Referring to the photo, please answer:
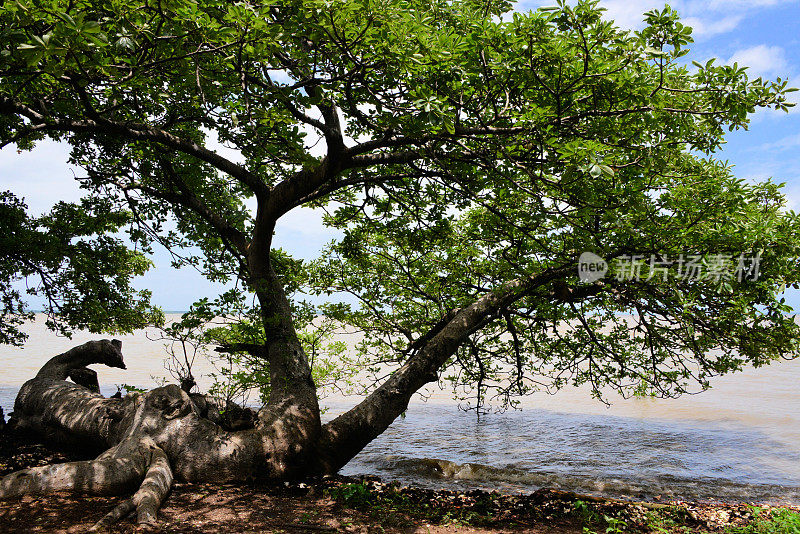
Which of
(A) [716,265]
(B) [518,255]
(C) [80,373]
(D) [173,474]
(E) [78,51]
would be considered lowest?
(D) [173,474]

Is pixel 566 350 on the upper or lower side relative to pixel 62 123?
lower

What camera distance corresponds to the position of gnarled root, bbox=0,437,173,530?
5.31m

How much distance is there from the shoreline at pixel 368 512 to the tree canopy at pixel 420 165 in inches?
71.5

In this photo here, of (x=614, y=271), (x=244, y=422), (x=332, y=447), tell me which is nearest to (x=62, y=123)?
(x=244, y=422)

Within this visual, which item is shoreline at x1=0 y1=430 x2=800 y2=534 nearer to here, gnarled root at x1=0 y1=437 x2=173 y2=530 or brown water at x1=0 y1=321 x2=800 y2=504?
gnarled root at x1=0 y1=437 x2=173 y2=530

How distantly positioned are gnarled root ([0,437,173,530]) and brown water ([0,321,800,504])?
2.70 meters

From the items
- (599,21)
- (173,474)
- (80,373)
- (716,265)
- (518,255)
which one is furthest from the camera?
(80,373)

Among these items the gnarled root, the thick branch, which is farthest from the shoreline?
the thick branch

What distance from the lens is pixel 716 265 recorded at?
5.95m

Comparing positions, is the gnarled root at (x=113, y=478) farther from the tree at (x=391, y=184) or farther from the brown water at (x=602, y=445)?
the brown water at (x=602, y=445)

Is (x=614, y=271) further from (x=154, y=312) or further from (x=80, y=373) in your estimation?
(x=80, y=373)

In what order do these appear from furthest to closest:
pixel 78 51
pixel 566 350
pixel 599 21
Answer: pixel 566 350 → pixel 599 21 → pixel 78 51

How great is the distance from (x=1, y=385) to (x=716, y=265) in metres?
23.3

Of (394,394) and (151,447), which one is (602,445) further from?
(151,447)
